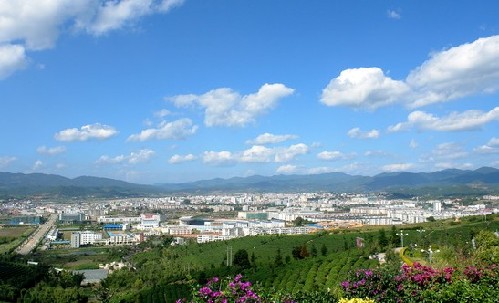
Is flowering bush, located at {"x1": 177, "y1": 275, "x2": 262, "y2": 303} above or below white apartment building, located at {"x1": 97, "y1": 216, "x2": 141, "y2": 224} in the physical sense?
above

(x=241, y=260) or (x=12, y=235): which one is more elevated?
(x=241, y=260)

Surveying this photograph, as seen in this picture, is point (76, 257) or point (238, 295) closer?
point (238, 295)

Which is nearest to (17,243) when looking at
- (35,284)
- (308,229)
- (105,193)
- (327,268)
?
(35,284)

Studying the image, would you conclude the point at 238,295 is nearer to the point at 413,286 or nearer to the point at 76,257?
the point at 413,286

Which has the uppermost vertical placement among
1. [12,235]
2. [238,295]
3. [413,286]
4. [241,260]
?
[238,295]

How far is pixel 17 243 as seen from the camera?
178 feet

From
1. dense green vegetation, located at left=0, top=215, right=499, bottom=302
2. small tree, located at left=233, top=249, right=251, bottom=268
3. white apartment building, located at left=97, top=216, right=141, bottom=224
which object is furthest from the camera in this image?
white apartment building, located at left=97, top=216, right=141, bottom=224

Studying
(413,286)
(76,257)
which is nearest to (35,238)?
(76,257)

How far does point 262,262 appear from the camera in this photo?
28406 millimetres

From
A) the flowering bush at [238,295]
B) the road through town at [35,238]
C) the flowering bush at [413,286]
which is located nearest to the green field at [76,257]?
the road through town at [35,238]

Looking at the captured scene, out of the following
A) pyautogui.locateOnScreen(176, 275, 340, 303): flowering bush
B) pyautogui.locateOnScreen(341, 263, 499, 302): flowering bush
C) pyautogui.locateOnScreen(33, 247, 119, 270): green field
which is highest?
pyautogui.locateOnScreen(176, 275, 340, 303): flowering bush

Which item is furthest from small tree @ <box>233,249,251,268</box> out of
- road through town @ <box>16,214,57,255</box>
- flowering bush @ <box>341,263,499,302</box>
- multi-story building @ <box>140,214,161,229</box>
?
multi-story building @ <box>140,214,161,229</box>

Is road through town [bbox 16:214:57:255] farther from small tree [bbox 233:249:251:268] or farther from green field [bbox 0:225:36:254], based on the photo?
small tree [bbox 233:249:251:268]

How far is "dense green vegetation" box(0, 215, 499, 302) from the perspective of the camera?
57.4 feet
